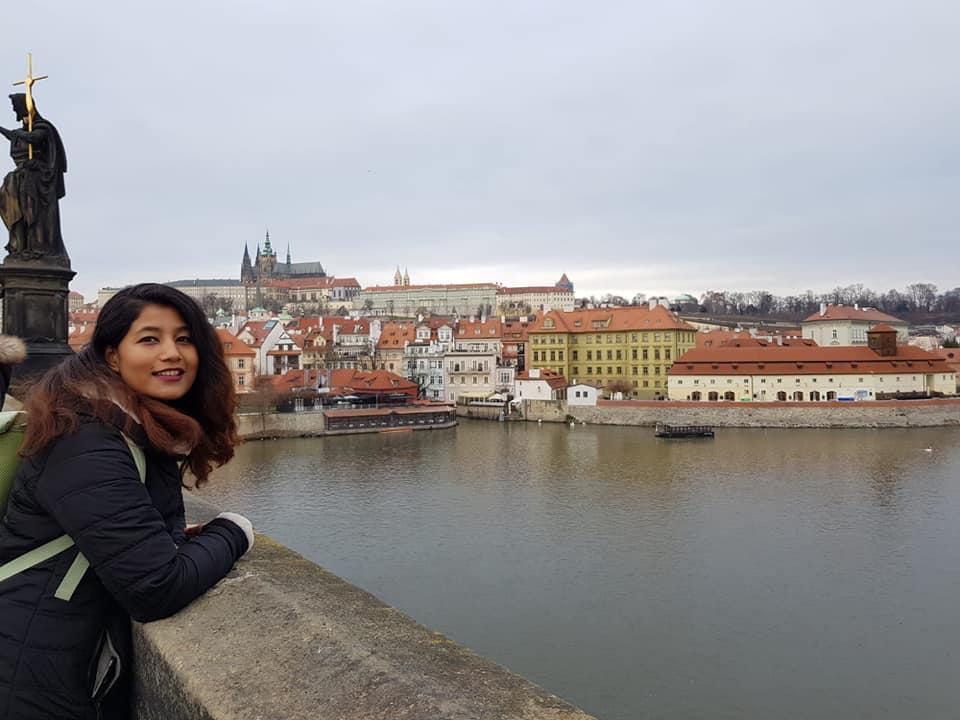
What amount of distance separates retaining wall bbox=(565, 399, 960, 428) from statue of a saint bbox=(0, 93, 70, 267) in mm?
31359

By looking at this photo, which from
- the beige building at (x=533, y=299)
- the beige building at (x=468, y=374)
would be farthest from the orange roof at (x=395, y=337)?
the beige building at (x=533, y=299)

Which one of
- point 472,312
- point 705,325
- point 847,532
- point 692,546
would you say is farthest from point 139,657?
point 472,312

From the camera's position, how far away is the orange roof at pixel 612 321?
4347cm

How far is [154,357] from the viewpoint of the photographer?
63.2 inches

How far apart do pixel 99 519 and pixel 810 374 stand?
131ft

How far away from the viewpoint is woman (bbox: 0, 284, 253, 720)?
1.28 m

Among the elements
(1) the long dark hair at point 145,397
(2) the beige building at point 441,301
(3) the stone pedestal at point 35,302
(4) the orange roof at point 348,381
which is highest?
(2) the beige building at point 441,301

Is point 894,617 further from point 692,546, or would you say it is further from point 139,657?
point 139,657

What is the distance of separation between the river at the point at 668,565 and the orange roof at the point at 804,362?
14.1m

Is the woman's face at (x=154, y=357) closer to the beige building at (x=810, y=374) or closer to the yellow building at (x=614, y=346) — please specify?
the beige building at (x=810, y=374)

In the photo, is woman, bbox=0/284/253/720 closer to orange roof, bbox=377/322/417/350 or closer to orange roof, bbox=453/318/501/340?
orange roof, bbox=453/318/501/340

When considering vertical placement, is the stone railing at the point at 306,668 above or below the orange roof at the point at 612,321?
below

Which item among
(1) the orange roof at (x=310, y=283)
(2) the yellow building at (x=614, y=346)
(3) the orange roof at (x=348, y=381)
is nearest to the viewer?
(3) the orange roof at (x=348, y=381)

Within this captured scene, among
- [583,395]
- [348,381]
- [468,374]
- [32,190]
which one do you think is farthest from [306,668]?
[468,374]
